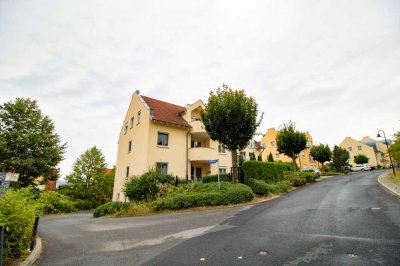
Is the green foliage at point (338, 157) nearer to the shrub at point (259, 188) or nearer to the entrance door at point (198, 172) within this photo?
the entrance door at point (198, 172)

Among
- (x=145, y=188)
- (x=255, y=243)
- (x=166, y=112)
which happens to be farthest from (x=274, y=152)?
(x=255, y=243)

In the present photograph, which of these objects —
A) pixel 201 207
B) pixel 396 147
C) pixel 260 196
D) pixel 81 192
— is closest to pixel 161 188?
pixel 201 207

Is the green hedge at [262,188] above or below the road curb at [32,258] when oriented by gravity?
above

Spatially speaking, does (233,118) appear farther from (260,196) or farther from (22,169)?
(22,169)

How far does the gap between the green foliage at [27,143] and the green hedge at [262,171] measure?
22.2 metres

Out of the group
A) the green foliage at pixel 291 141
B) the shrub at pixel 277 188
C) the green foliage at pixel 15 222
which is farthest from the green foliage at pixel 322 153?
the green foliage at pixel 15 222

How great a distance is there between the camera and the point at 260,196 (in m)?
16.3

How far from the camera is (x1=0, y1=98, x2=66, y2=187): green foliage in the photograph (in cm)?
2392

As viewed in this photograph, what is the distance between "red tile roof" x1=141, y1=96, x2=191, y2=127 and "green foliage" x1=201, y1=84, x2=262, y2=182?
22.3 ft

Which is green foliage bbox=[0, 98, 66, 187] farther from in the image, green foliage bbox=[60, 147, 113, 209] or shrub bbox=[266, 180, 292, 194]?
shrub bbox=[266, 180, 292, 194]

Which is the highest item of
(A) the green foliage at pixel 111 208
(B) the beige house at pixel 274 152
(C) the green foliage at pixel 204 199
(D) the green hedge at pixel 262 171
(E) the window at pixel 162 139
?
(B) the beige house at pixel 274 152

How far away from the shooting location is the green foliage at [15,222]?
16.7 ft

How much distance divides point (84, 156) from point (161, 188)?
27.8 meters

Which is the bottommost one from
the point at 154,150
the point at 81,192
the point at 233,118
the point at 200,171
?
the point at 81,192
